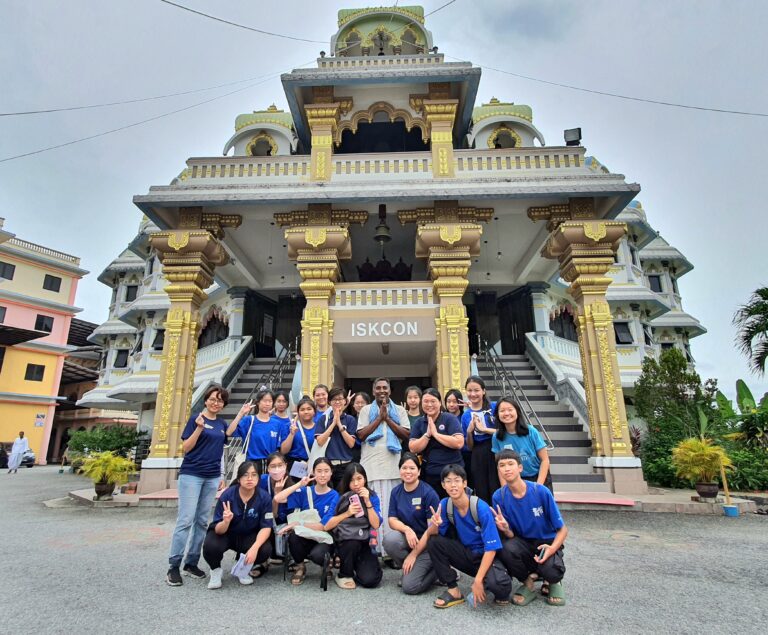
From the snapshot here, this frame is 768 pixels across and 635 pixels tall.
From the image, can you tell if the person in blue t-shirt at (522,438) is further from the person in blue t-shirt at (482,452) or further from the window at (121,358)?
the window at (121,358)

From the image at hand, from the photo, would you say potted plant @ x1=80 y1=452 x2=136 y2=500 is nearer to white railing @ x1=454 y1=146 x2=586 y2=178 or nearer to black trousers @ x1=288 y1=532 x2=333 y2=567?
black trousers @ x1=288 y1=532 x2=333 y2=567

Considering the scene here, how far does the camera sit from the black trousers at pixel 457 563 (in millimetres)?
3160

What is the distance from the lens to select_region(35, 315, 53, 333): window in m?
27.8

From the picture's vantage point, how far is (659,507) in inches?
273

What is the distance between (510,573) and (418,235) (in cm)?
698

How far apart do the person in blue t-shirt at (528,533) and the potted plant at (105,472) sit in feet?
24.8

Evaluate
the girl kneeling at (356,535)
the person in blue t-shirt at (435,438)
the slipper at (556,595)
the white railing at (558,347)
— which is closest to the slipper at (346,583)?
the girl kneeling at (356,535)

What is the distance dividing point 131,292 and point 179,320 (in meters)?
14.4

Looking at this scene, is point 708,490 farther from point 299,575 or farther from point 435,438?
point 299,575

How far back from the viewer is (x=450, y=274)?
9117 millimetres

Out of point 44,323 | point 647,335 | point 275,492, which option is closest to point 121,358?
point 44,323

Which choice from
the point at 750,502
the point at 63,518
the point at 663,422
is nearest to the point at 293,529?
the point at 63,518

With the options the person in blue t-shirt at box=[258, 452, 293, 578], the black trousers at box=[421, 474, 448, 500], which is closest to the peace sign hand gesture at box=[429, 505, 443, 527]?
the black trousers at box=[421, 474, 448, 500]

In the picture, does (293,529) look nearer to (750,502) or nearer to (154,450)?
(154,450)
